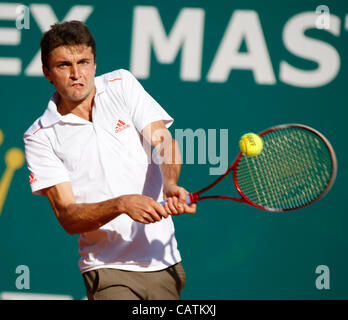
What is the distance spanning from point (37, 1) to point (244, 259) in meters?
2.15

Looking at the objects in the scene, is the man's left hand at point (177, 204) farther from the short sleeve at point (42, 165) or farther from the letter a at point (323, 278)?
the letter a at point (323, 278)

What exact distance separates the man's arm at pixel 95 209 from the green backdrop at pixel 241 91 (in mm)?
1366

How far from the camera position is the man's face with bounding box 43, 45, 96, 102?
8.57 ft

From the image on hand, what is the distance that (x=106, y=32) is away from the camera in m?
3.90

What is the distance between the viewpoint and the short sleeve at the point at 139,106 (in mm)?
2625

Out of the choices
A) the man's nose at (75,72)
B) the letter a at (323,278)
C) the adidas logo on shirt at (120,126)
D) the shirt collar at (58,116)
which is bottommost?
the letter a at (323,278)

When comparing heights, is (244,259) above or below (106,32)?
below

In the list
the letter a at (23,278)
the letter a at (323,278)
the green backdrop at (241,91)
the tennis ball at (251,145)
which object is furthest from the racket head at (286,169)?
the letter a at (23,278)

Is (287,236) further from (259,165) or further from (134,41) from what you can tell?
(134,41)

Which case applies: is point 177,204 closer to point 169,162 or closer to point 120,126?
point 169,162

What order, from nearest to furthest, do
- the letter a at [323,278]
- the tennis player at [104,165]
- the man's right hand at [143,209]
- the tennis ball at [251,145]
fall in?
1. the man's right hand at [143,209]
2. the tennis ball at [251,145]
3. the tennis player at [104,165]
4. the letter a at [323,278]

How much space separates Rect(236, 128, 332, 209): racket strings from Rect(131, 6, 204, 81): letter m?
3.65 ft
